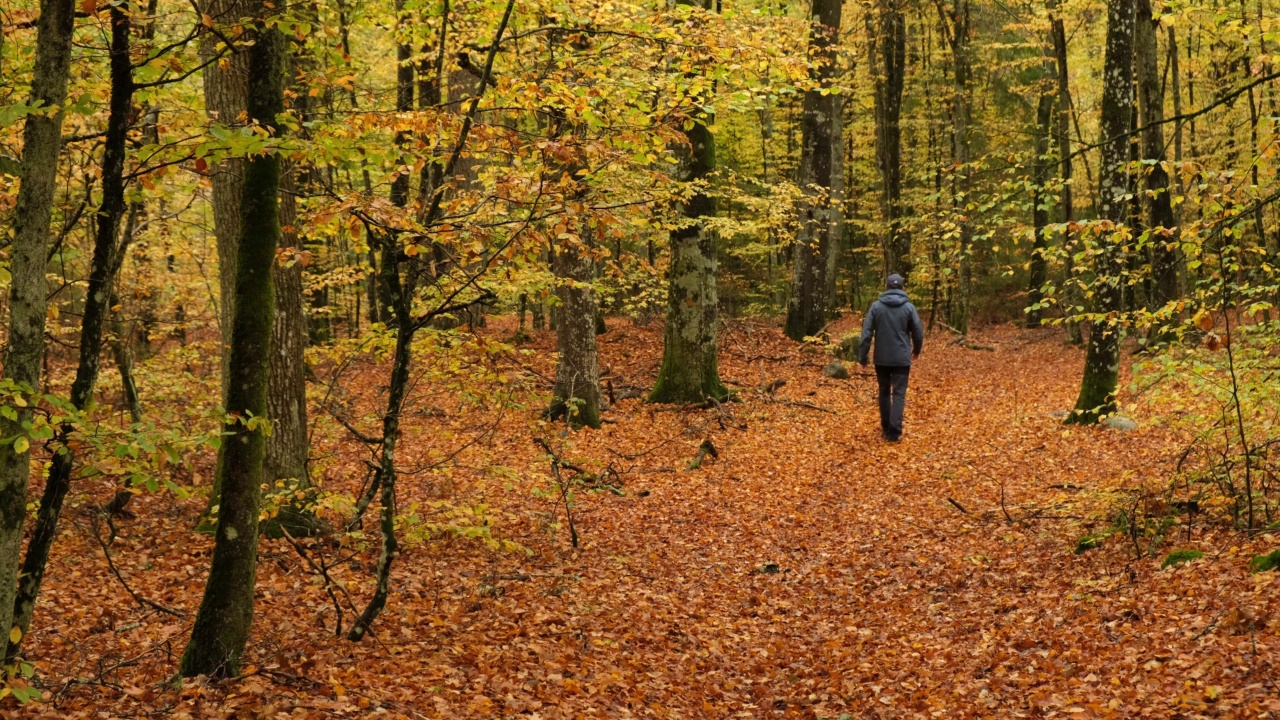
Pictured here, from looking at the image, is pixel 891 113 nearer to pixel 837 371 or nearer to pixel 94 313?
pixel 837 371

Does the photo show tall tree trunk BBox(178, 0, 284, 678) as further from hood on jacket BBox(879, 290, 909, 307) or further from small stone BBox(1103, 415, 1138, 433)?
small stone BBox(1103, 415, 1138, 433)

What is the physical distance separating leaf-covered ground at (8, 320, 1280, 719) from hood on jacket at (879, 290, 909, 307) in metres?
2.13

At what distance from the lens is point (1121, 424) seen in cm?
1091

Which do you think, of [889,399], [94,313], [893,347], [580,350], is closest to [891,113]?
[893,347]

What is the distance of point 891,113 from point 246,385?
21301 millimetres

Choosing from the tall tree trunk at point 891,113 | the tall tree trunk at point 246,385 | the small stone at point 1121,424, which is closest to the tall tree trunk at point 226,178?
the tall tree trunk at point 246,385

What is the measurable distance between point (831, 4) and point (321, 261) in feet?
44.3

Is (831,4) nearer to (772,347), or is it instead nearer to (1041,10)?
(1041,10)

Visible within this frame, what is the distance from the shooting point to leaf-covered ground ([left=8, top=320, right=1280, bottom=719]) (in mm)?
4926

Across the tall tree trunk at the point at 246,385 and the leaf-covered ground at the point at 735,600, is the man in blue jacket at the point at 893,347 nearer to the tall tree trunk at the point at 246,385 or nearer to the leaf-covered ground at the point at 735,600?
the leaf-covered ground at the point at 735,600

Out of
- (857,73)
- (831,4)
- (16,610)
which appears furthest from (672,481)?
Result: (857,73)

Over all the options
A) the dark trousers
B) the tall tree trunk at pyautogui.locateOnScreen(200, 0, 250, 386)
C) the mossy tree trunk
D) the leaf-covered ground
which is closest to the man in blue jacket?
the dark trousers

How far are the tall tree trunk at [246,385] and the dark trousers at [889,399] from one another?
31.6 feet

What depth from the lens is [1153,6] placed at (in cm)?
1305
